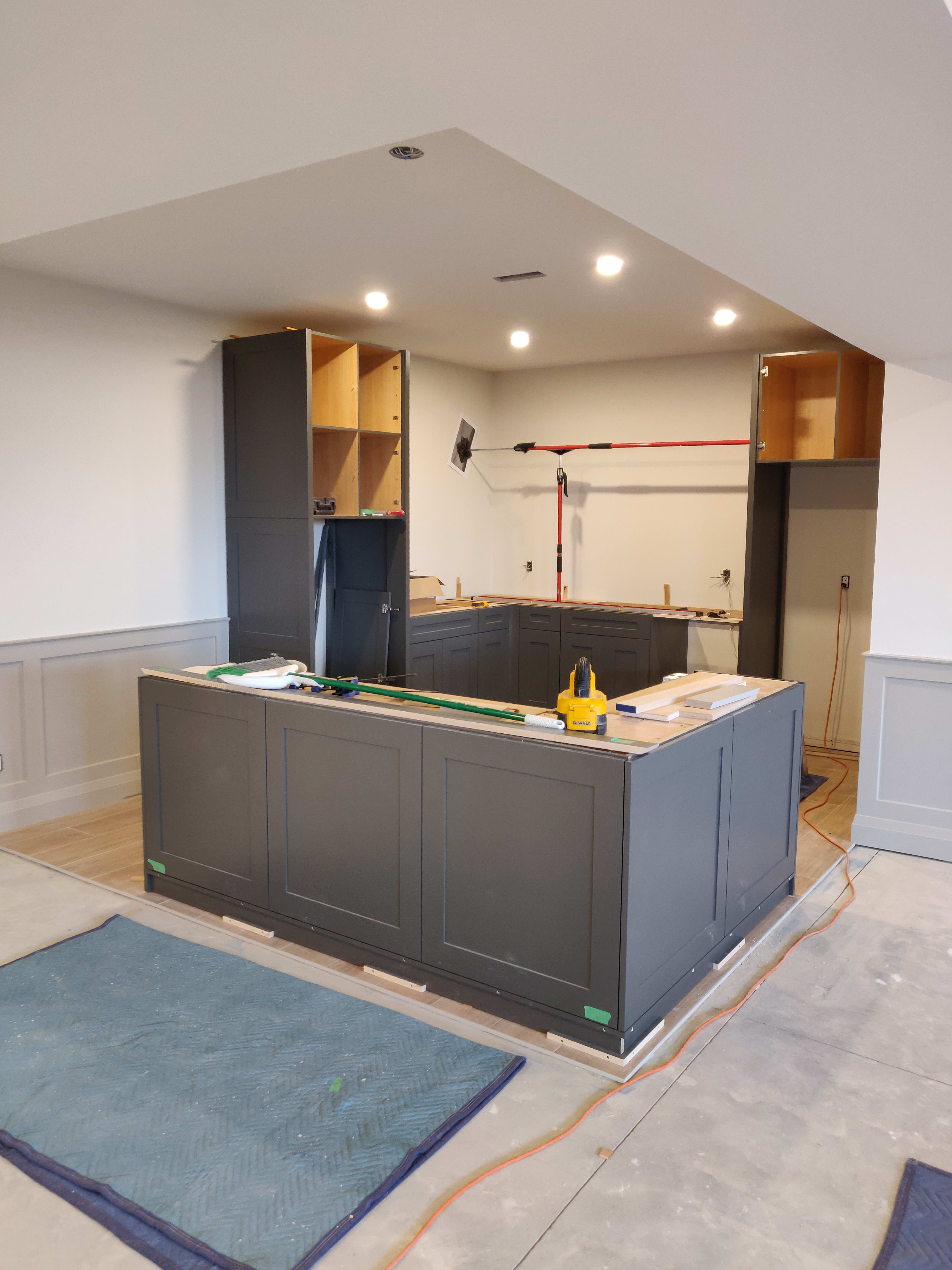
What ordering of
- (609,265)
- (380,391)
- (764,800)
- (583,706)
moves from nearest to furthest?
(583,706)
(764,800)
(609,265)
(380,391)

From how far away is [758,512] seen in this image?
5.32 metres

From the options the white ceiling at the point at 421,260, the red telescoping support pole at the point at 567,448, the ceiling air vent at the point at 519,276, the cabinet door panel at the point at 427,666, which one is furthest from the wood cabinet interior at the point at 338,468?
the red telescoping support pole at the point at 567,448

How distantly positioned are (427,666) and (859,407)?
2793mm

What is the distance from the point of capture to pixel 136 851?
4.02 metres

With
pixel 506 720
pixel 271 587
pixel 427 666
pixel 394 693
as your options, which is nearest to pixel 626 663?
pixel 427 666

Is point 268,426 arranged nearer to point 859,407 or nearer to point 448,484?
point 448,484

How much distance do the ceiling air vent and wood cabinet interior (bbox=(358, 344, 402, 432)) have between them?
1178mm

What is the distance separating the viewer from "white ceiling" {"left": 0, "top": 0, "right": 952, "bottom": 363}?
3.76ft

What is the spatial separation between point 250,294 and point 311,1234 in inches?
157

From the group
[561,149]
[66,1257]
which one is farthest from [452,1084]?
[561,149]

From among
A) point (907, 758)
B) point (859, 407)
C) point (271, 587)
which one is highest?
point (859, 407)

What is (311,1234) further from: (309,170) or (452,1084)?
(309,170)

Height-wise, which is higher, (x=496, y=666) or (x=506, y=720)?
(x=506, y=720)

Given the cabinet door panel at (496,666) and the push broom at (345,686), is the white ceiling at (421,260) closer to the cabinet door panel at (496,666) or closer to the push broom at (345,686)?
the push broom at (345,686)
